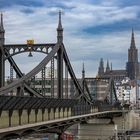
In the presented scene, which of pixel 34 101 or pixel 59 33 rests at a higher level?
pixel 59 33

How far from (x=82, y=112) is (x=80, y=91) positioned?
15.2ft

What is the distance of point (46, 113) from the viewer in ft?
188

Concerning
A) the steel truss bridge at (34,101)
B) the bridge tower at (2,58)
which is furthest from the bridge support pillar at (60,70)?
the bridge tower at (2,58)

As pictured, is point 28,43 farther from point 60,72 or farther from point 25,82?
point 25,82

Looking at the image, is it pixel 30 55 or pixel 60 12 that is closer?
pixel 30 55

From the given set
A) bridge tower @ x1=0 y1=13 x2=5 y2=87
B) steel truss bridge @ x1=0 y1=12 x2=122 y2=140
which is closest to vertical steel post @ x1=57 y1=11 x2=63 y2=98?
steel truss bridge @ x1=0 y1=12 x2=122 y2=140

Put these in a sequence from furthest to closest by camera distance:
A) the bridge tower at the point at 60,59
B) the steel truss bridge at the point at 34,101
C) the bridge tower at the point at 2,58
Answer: the bridge tower at the point at 60,59, the bridge tower at the point at 2,58, the steel truss bridge at the point at 34,101

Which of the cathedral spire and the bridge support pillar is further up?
the cathedral spire

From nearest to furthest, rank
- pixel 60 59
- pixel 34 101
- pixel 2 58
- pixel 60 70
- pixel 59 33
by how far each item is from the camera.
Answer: pixel 34 101 → pixel 2 58 → pixel 60 70 → pixel 60 59 → pixel 59 33

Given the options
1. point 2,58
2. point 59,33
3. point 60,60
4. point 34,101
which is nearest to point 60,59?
point 60,60

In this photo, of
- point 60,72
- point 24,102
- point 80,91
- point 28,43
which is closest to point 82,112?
point 80,91

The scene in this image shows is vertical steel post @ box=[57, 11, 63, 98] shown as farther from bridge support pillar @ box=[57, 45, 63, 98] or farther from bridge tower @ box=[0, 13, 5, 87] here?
bridge tower @ box=[0, 13, 5, 87]

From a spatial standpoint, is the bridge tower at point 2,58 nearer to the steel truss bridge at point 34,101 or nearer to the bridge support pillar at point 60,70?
the steel truss bridge at point 34,101

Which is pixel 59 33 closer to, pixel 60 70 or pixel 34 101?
pixel 60 70
